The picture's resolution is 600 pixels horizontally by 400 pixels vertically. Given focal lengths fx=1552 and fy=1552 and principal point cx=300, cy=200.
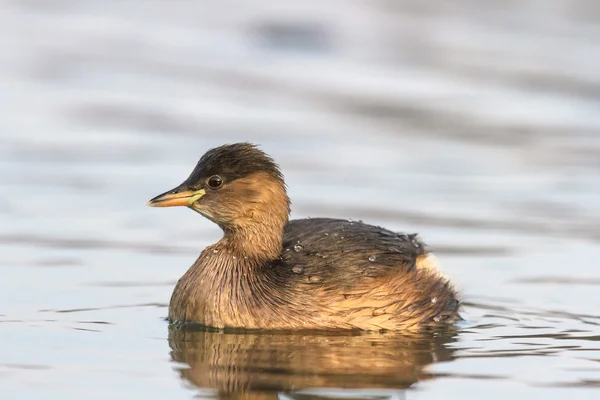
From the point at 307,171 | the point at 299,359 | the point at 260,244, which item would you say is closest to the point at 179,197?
the point at 260,244

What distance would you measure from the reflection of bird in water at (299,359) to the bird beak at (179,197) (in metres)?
0.84

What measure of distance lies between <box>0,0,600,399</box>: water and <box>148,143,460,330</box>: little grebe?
233 millimetres

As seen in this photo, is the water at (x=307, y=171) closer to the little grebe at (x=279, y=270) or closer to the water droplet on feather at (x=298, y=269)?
→ the little grebe at (x=279, y=270)

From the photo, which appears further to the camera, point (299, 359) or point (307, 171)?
point (307, 171)

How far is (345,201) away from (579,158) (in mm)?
2958

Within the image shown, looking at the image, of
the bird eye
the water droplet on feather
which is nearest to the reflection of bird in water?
the water droplet on feather

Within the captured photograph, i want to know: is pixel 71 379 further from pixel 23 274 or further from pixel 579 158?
pixel 579 158

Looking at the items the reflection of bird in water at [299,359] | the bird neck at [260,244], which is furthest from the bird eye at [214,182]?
the reflection of bird in water at [299,359]

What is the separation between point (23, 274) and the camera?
10242mm

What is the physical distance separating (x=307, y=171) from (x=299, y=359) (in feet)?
18.8

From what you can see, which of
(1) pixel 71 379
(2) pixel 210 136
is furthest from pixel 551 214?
(1) pixel 71 379

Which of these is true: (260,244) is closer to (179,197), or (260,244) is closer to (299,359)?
(179,197)

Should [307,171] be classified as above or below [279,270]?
above

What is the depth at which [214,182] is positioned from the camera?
9609 millimetres
